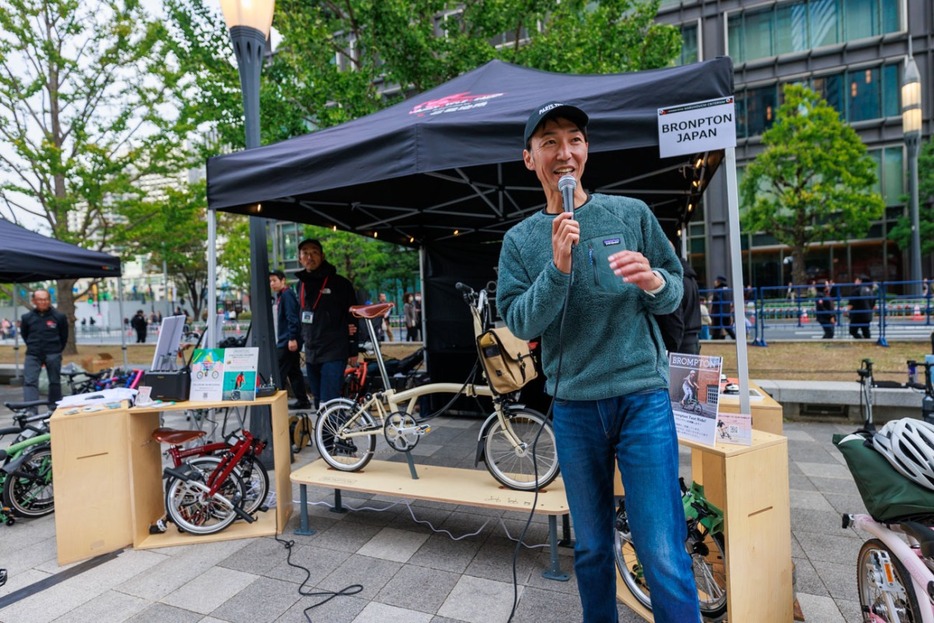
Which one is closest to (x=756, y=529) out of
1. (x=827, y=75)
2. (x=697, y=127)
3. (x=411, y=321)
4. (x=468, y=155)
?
(x=697, y=127)

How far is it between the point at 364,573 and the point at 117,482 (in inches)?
73.9

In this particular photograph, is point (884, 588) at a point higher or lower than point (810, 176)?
lower

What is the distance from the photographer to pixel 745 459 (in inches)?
84.7

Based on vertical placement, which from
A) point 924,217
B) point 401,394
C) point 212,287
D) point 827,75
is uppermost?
point 827,75

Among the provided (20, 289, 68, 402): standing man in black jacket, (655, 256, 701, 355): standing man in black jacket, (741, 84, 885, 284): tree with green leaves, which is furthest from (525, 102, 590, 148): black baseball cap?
(741, 84, 885, 284): tree with green leaves

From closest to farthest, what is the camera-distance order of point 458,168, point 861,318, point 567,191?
1. point 567,191
2. point 458,168
3. point 861,318

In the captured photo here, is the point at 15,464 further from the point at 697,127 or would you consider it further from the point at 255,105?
the point at 697,127

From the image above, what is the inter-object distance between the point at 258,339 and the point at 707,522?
4.57m

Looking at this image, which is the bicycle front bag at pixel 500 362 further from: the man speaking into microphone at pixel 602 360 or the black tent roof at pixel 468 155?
the man speaking into microphone at pixel 602 360

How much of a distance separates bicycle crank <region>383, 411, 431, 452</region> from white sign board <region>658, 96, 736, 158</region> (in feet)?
9.14

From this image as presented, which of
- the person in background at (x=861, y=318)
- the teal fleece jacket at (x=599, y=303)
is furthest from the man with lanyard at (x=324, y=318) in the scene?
the person in background at (x=861, y=318)

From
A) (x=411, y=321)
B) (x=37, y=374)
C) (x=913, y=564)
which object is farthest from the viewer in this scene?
(x=411, y=321)

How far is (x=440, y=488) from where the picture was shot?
340cm

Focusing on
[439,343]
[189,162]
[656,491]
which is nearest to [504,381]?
[656,491]
